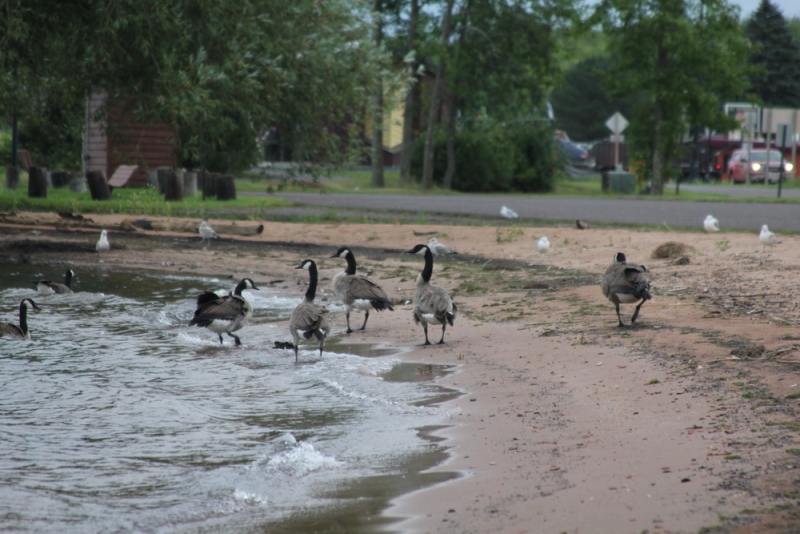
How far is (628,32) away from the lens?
37625 mm

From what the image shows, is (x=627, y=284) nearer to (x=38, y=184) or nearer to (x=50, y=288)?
(x=50, y=288)

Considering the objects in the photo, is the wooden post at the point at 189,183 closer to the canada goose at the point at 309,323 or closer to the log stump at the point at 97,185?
the log stump at the point at 97,185

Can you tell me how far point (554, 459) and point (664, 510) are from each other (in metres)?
1.28

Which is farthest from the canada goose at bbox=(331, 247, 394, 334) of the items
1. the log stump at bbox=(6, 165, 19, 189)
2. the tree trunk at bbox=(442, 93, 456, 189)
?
the tree trunk at bbox=(442, 93, 456, 189)

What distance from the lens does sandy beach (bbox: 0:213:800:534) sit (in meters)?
5.22

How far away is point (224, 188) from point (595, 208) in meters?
11.6

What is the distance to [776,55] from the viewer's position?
251ft

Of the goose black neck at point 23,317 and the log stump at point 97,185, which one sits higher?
the log stump at point 97,185

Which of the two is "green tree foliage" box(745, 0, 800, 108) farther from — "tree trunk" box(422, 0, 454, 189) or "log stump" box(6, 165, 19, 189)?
"log stump" box(6, 165, 19, 189)

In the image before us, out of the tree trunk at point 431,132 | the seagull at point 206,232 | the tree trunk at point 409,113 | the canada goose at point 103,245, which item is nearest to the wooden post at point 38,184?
the seagull at point 206,232

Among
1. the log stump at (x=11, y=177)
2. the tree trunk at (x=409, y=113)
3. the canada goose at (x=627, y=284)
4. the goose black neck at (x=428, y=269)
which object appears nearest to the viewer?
the canada goose at (x=627, y=284)

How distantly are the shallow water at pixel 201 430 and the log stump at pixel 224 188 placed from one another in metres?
17.5

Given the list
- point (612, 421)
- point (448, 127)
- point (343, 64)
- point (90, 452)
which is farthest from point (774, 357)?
point (448, 127)

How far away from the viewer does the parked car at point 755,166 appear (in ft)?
178
